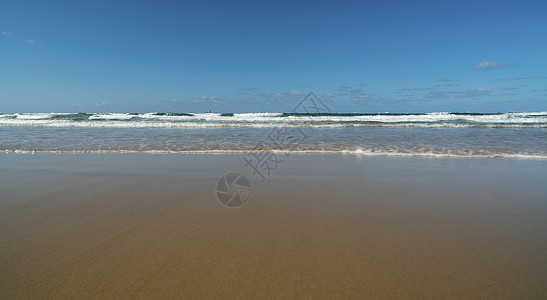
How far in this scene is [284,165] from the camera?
6.09 metres

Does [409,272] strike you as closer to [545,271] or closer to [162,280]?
[545,271]

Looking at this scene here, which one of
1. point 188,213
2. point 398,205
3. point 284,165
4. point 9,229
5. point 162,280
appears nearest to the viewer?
point 162,280

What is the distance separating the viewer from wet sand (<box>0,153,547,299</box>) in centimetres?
183

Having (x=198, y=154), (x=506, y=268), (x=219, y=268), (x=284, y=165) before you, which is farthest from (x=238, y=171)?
(x=506, y=268)

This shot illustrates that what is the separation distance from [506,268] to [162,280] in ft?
8.27

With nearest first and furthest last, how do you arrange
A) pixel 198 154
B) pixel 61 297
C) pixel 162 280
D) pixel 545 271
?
pixel 61 297
pixel 162 280
pixel 545 271
pixel 198 154

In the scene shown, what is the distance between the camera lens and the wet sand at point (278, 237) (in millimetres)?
1828

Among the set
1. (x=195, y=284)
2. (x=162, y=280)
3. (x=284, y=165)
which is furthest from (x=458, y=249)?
(x=284, y=165)

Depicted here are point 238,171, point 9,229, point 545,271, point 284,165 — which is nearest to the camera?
point 545,271

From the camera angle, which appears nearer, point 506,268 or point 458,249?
point 506,268

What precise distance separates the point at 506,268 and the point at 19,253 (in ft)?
12.6

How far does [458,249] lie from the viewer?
230 cm

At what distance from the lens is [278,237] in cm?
254

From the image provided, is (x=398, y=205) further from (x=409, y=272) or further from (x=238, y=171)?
(x=238, y=171)
